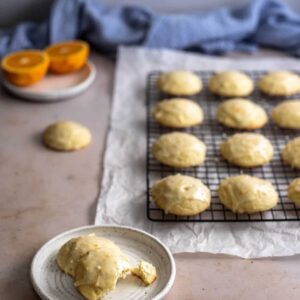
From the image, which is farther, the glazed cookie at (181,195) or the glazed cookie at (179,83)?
the glazed cookie at (179,83)

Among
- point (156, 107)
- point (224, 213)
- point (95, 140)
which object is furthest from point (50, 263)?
point (156, 107)

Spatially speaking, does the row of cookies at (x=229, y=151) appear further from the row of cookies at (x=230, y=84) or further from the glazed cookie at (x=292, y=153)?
the row of cookies at (x=230, y=84)

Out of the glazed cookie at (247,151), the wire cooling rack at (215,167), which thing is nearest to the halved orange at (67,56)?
the wire cooling rack at (215,167)

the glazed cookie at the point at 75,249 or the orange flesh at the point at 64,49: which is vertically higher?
the glazed cookie at the point at 75,249

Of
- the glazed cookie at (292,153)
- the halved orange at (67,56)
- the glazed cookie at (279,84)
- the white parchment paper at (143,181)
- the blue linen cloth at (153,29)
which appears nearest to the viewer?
the white parchment paper at (143,181)

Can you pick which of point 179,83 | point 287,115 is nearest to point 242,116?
point 287,115

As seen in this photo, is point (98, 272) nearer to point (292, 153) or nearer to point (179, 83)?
point (292, 153)
